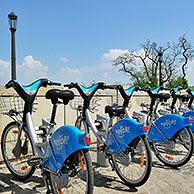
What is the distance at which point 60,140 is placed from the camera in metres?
2.29

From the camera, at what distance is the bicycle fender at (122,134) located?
2.87 metres

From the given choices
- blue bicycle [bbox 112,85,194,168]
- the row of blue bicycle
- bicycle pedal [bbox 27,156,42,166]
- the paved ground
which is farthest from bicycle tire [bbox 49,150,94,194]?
blue bicycle [bbox 112,85,194,168]

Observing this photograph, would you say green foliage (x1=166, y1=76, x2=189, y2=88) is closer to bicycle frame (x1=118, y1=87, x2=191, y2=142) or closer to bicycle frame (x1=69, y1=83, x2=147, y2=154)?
bicycle frame (x1=118, y1=87, x2=191, y2=142)

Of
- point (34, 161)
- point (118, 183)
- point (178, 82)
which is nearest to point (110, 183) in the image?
point (118, 183)

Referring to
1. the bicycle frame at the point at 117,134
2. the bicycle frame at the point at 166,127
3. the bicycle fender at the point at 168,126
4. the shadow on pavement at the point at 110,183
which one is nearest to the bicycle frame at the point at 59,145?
the bicycle frame at the point at 117,134

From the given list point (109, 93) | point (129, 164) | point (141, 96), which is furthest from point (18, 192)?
point (141, 96)

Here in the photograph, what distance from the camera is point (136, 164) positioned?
313cm

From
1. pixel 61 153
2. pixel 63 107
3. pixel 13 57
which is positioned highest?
pixel 13 57

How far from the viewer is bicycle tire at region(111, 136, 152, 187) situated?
285cm

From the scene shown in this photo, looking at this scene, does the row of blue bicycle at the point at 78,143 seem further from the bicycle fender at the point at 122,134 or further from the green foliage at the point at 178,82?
the green foliage at the point at 178,82

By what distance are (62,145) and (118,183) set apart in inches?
52.2

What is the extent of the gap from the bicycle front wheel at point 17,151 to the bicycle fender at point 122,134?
103cm

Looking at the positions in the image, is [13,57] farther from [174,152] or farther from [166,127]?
[174,152]

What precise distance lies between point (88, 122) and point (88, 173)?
1.32 m
